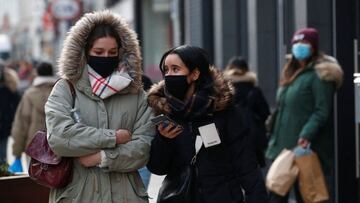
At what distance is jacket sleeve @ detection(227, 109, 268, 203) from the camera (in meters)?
5.46

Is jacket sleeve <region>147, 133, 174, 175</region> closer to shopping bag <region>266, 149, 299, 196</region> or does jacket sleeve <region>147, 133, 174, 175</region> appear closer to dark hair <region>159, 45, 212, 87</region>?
dark hair <region>159, 45, 212, 87</region>

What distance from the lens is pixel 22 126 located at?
11.4 meters

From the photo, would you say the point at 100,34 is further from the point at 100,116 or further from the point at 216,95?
the point at 216,95

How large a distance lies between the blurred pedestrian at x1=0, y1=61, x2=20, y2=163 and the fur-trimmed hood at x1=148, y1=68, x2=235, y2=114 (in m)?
8.46

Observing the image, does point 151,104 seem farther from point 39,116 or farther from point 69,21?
point 69,21

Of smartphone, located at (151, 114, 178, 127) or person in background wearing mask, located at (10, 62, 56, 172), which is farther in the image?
person in background wearing mask, located at (10, 62, 56, 172)

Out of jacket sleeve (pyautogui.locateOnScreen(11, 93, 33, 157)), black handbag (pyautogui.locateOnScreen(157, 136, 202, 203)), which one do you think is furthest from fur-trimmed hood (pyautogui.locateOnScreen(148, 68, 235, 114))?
jacket sleeve (pyautogui.locateOnScreen(11, 93, 33, 157))

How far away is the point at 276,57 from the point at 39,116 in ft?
13.5

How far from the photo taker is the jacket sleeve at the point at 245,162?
17.9 feet

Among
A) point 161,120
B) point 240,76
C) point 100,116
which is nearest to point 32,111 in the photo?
point 240,76

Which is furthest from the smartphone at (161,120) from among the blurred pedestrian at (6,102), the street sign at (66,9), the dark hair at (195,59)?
the street sign at (66,9)

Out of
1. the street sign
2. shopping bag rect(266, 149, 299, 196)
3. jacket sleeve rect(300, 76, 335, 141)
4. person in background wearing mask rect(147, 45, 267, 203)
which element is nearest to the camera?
person in background wearing mask rect(147, 45, 267, 203)

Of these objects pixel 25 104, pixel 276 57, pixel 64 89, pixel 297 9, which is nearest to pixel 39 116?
pixel 25 104

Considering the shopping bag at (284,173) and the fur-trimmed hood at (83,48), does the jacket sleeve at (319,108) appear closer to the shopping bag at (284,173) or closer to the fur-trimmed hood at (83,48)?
the shopping bag at (284,173)
